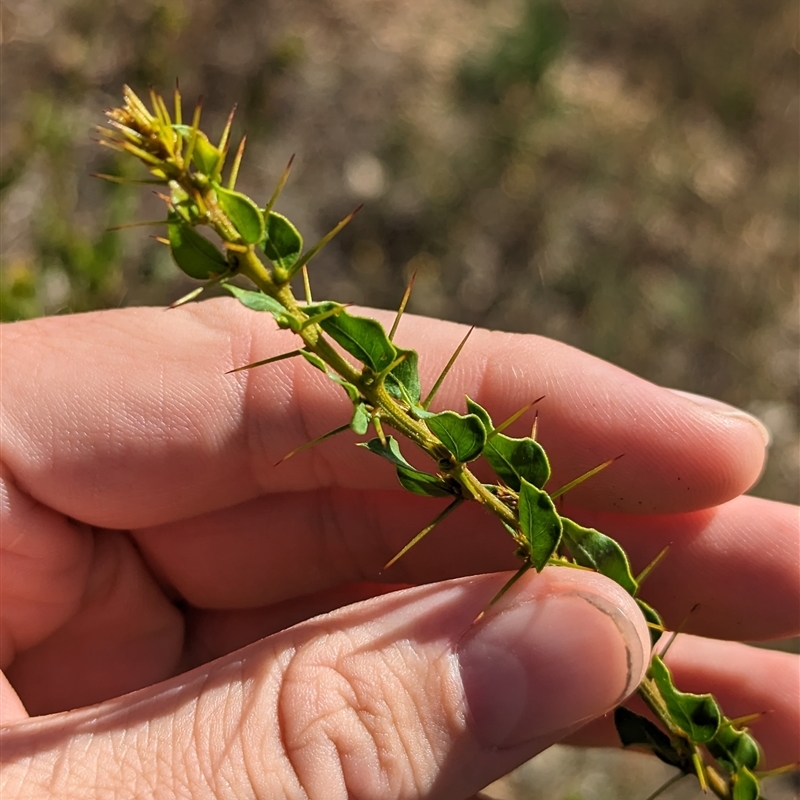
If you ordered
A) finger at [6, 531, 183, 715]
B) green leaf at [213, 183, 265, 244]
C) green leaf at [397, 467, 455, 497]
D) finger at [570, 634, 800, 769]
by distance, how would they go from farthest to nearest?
finger at [570, 634, 800, 769] → finger at [6, 531, 183, 715] → green leaf at [397, 467, 455, 497] → green leaf at [213, 183, 265, 244]

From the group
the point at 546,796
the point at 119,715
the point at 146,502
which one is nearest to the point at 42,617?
the point at 146,502

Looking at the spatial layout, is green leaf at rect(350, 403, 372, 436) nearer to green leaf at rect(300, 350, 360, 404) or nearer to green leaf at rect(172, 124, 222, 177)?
green leaf at rect(300, 350, 360, 404)

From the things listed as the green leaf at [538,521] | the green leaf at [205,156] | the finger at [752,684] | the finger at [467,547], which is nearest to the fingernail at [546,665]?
the green leaf at [538,521]

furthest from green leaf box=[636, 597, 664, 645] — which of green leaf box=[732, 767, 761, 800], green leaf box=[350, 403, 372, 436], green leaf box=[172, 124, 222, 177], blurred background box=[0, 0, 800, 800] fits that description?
blurred background box=[0, 0, 800, 800]

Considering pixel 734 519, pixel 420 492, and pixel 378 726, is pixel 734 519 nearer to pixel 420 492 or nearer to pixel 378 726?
pixel 378 726

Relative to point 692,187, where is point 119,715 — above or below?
below

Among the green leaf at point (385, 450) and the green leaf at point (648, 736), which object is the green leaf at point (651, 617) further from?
the green leaf at point (385, 450)
